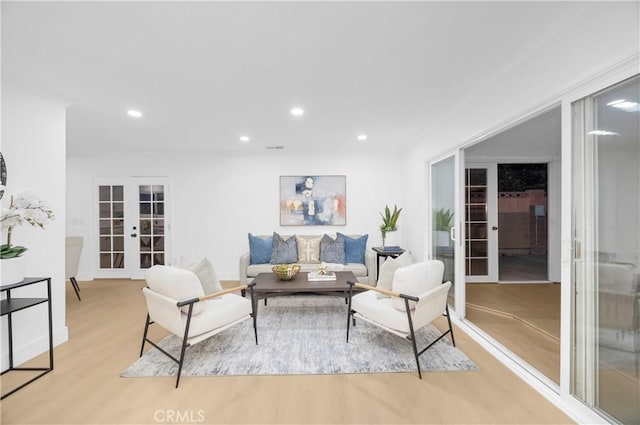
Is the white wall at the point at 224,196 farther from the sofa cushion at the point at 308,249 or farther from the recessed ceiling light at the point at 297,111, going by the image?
the recessed ceiling light at the point at 297,111

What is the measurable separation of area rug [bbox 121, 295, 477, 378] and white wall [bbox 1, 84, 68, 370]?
1.01 metres

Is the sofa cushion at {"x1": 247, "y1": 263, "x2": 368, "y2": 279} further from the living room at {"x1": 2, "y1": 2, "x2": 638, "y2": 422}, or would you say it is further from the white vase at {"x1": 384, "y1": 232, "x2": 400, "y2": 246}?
the living room at {"x1": 2, "y1": 2, "x2": 638, "y2": 422}

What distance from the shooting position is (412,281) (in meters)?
2.28

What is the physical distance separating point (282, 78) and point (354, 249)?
3056 mm

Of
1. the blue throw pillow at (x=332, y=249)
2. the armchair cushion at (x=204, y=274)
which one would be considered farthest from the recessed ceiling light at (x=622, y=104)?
the blue throw pillow at (x=332, y=249)

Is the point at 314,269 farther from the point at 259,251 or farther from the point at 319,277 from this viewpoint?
the point at 259,251

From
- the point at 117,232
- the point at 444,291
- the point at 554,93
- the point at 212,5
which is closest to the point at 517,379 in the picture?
the point at 444,291

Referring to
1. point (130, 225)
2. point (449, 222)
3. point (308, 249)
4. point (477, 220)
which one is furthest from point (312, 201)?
point (130, 225)

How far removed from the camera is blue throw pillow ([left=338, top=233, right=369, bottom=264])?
466 cm

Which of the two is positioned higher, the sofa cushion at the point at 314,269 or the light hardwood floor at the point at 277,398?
the sofa cushion at the point at 314,269

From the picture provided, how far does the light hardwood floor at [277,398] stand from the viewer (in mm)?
1751

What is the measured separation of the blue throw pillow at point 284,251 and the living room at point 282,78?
1.68m

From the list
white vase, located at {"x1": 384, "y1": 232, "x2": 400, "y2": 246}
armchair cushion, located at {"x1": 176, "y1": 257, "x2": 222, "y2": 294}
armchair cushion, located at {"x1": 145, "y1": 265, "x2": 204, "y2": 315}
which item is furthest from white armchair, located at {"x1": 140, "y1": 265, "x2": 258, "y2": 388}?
white vase, located at {"x1": 384, "y1": 232, "x2": 400, "y2": 246}

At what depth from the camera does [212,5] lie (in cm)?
158
